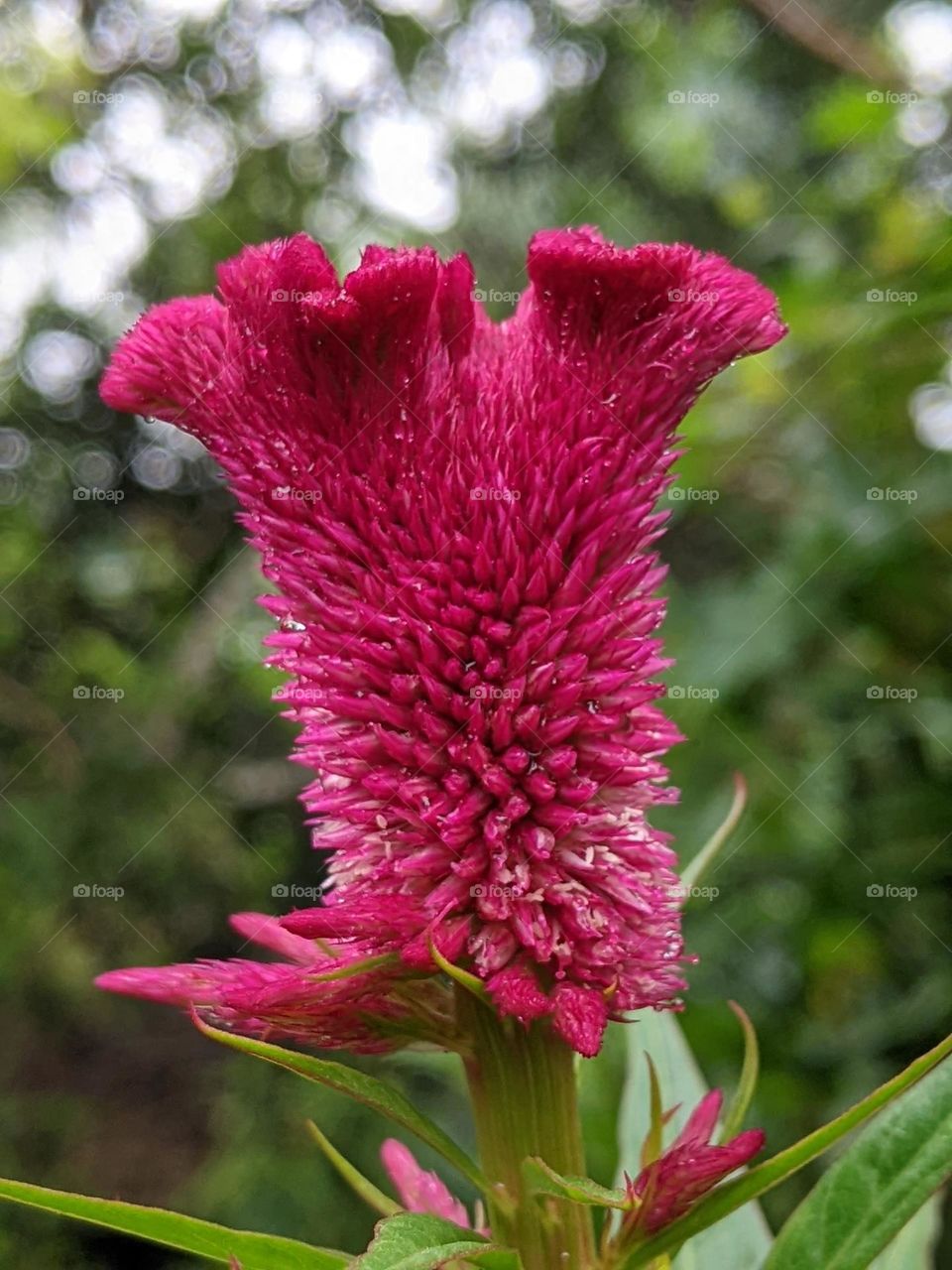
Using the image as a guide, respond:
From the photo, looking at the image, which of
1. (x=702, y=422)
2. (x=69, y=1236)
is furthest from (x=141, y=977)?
(x=69, y=1236)

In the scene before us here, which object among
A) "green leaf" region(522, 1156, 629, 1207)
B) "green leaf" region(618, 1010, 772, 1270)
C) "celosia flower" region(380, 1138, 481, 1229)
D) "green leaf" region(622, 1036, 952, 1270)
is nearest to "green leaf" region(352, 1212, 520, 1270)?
"green leaf" region(522, 1156, 629, 1207)

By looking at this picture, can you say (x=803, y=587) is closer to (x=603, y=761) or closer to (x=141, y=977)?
(x=603, y=761)

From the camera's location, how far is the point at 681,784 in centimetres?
239

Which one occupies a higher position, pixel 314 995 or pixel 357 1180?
pixel 314 995

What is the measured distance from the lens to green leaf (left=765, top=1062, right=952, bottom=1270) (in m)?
0.91

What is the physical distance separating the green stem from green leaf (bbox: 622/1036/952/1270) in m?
0.07

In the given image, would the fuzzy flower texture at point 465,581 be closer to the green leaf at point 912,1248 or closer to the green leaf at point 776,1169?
the green leaf at point 776,1169

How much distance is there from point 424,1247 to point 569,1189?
0.36 feet

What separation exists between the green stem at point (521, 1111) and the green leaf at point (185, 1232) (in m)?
0.16

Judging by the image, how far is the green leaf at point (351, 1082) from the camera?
82cm

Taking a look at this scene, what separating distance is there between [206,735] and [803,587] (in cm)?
208

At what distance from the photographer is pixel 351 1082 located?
859mm

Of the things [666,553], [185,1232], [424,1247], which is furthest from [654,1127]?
[666,553]

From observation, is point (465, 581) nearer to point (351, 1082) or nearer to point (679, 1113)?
point (351, 1082)
